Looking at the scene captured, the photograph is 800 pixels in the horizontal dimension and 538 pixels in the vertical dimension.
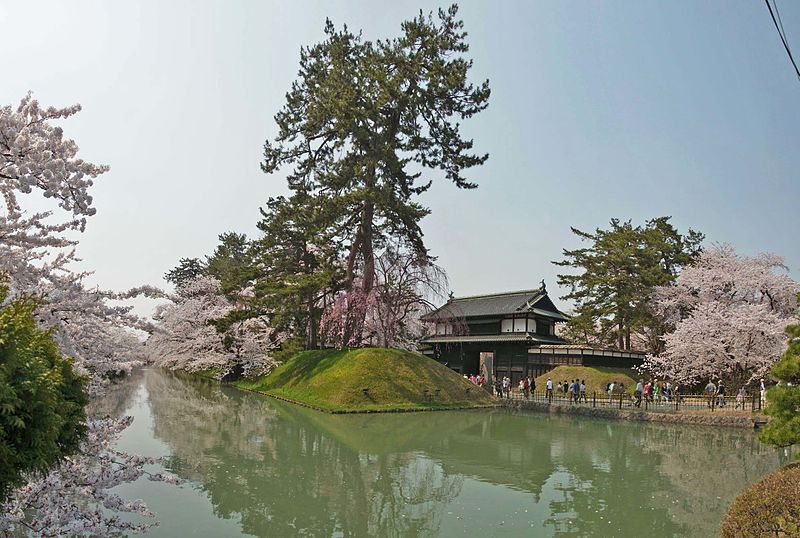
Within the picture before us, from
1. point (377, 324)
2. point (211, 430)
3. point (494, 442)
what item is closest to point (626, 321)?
point (377, 324)

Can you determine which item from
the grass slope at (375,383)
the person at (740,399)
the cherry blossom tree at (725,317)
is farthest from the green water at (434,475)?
the cherry blossom tree at (725,317)

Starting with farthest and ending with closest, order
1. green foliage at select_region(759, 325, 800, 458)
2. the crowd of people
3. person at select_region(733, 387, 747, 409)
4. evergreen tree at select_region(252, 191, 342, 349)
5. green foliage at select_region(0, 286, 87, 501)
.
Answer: evergreen tree at select_region(252, 191, 342, 349)
the crowd of people
person at select_region(733, 387, 747, 409)
green foliage at select_region(759, 325, 800, 458)
green foliage at select_region(0, 286, 87, 501)

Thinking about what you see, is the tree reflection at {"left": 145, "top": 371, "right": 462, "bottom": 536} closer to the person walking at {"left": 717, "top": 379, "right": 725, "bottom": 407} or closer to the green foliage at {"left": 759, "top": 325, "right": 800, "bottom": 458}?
the green foliage at {"left": 759, "top": 325, "right": 800, "bottom": 458}

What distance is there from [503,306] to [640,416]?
18193 millimetres

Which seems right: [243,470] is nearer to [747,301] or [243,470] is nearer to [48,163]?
[48,163]

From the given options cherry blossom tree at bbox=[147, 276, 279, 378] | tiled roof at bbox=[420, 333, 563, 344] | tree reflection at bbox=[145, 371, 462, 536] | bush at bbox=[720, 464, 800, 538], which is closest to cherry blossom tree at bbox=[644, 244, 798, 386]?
tiled roof at bbox=[420, 333, 563, 344]

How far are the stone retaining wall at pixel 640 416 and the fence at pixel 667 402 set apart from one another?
2.23 feet

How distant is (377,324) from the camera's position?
32344 millimetres

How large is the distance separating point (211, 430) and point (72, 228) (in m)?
11.7

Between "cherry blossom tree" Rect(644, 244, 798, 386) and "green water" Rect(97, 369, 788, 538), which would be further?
"cherry blossom tree" Rect(644, 244, 798, 386)

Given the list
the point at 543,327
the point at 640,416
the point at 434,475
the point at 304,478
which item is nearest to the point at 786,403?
the point at 434,475

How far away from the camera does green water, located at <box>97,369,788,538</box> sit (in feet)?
31.6

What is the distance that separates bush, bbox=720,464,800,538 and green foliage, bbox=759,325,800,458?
141cm

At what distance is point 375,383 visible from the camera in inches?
1079
